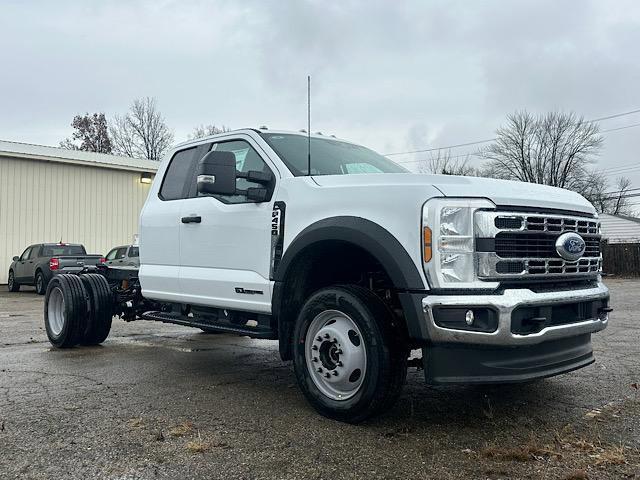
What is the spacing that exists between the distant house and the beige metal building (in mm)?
34832

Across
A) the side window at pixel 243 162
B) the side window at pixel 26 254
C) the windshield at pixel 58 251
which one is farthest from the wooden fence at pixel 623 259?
the side window at pixel 243 162

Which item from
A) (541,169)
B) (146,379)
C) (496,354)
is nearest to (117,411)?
(146,379)

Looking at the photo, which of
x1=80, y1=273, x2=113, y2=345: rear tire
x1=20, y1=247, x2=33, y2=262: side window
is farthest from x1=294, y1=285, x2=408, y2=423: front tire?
x1=20, y1=247, x2=33, y2=262: side window

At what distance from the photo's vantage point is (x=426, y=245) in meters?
3.71

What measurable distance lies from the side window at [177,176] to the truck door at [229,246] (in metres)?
0.24

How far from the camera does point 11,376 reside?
5766 millimetres

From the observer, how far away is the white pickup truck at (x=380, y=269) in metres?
3.68

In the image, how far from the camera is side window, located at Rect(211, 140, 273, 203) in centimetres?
514

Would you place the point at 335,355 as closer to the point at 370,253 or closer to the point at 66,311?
the point at 370,253

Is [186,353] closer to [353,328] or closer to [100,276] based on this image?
[100,276]

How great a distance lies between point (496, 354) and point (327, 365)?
1.17 metres

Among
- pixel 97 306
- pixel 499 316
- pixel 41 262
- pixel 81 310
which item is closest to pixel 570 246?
pixel 499 316

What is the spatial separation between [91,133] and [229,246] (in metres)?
52.8

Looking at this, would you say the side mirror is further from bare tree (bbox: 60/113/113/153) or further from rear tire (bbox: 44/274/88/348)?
bare tree (bbox: 60/113/113/153)
